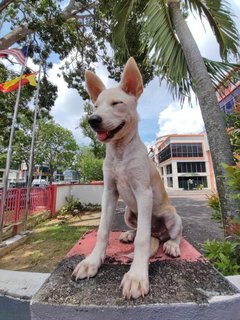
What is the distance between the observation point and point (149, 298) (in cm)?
105

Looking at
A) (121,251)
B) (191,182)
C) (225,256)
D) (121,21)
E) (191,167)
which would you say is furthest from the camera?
(191,167)

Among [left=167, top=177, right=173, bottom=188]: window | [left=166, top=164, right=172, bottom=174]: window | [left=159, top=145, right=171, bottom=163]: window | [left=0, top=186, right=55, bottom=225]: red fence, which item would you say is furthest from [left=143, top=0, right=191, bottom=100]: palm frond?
[left=167, top=177, right=173, bottom=188]: window

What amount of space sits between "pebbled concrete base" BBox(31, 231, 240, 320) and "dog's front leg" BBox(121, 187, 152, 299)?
40mm

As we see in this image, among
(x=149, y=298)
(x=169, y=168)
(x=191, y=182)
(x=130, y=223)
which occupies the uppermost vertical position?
(x=169, y=168)

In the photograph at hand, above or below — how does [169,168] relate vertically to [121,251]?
above

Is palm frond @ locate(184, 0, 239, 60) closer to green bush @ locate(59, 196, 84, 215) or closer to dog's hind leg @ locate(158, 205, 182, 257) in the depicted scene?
dog's hind leg @ locate(158, 205, 182, 257)

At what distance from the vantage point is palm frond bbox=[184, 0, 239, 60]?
3768 millimetres

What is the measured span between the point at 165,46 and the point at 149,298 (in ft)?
11.5

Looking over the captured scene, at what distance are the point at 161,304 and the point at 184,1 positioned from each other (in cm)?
433

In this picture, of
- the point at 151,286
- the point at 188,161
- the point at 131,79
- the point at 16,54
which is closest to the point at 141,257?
the point at 151,286

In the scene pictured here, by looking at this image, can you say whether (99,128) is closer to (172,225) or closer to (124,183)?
(124,183)

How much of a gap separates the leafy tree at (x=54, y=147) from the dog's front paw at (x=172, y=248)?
1119 inches

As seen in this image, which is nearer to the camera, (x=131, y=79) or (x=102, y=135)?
(x=102, y=135)

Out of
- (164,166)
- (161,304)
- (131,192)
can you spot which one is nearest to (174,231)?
(131,192)
